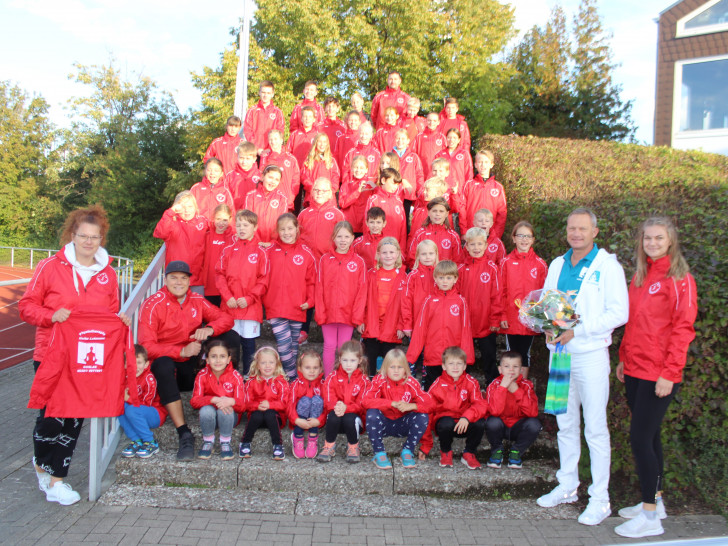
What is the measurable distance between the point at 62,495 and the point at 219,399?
4.14 feet

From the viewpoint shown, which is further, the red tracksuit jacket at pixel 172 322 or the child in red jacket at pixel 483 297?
the child in red jacket at pixel 483 297

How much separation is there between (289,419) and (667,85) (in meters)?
13.7

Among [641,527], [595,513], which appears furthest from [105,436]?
[641,527]

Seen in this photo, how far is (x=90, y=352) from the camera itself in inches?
151

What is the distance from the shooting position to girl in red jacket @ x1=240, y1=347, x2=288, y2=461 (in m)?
4.27

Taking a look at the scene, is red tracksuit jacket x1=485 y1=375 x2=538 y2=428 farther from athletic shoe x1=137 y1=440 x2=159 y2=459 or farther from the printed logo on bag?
the printed logo on bag

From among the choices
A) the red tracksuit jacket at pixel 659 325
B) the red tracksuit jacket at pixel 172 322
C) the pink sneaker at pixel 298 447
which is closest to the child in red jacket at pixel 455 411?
the pink sneaker at pixel 298 447

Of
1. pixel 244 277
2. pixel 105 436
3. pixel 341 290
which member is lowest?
pixel 105 436

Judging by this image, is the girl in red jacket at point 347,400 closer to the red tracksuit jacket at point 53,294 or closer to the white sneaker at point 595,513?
the white sneaker at point 595,513

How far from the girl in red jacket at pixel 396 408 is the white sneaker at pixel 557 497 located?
98 cm

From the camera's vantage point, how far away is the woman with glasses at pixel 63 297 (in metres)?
3.87

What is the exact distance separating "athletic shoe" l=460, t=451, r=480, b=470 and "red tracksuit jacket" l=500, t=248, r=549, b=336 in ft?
4.09

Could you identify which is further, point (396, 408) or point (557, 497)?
point (396, 408)

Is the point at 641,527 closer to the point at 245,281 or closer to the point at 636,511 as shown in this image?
the point at 636,511
